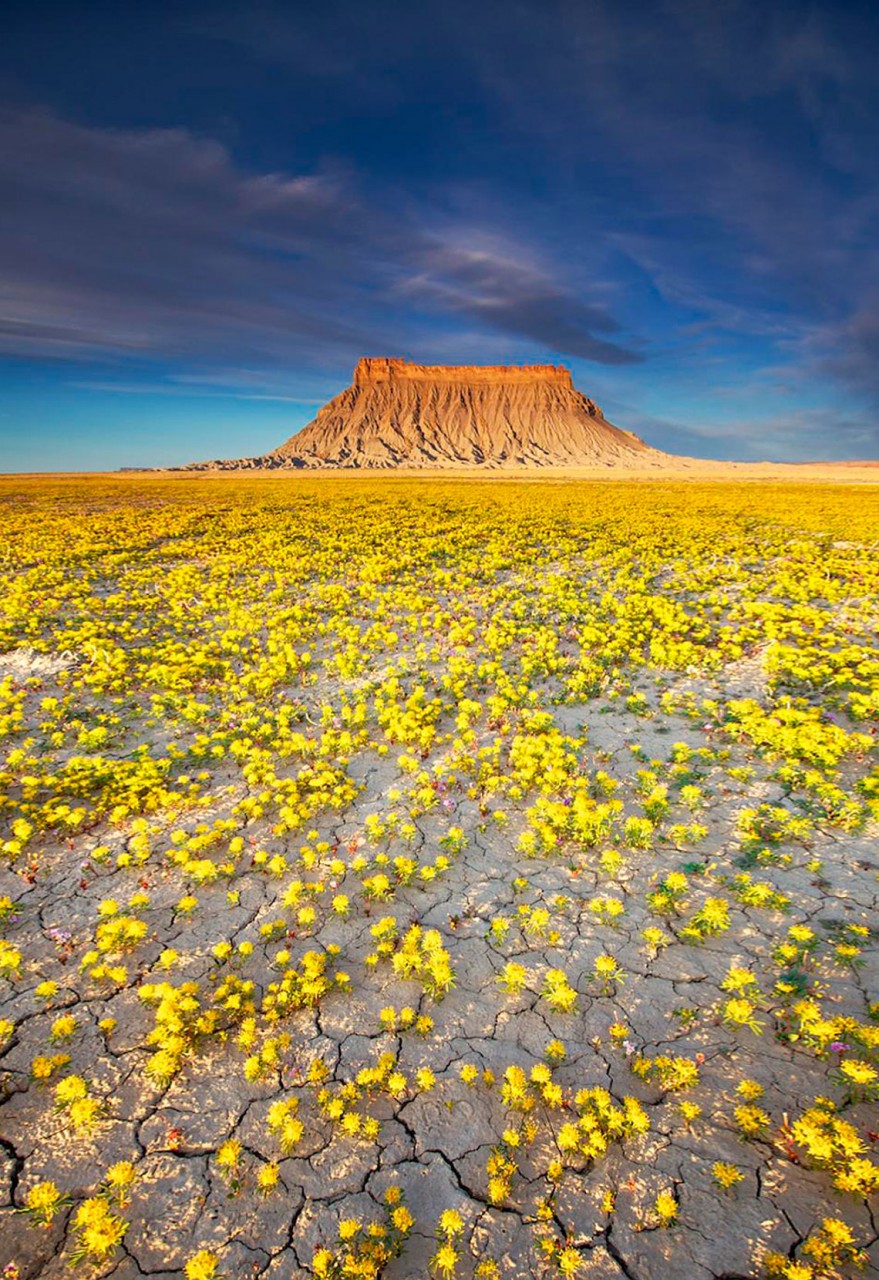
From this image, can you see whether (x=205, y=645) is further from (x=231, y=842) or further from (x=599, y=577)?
(x=599, y=577)

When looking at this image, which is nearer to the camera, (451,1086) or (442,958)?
(451,1086)

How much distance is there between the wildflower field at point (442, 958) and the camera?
3568 millimetres

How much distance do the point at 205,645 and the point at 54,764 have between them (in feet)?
16.2

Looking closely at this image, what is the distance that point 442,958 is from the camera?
5094mm

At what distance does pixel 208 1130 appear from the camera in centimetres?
404

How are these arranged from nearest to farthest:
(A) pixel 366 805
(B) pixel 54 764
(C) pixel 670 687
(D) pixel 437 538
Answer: (A) pixel 366 805 < (B) pixel 54 764 < (C) pixel 670 687 < (D) pixel 437 538

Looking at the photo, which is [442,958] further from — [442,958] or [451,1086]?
→ [451,1086]

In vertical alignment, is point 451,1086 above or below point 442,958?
below

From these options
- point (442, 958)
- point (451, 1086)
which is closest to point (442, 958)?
point (442, 958)

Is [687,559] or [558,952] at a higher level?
[687,559]

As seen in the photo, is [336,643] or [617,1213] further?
[336,643]

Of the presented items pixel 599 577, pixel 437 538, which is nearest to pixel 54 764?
pixel 599 577

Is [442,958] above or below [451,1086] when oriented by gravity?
above

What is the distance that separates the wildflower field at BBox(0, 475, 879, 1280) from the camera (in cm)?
357
